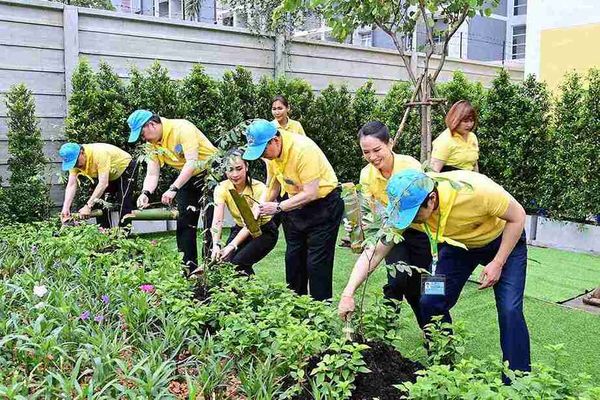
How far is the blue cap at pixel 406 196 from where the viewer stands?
2400mm

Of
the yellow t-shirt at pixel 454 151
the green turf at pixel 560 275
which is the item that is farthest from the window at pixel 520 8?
the yellow t-shirt at pixel 454 151

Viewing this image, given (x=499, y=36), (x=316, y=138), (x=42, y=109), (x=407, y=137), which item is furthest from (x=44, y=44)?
(x=499, y=36)

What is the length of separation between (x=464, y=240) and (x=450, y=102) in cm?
585

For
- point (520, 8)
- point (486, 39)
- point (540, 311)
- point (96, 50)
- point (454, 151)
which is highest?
point (520, 8)

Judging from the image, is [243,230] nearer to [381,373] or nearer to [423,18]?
[381,373]

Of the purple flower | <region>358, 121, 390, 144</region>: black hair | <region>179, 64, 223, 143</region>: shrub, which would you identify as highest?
<region>179, 64, 223, 143</region>: shrub

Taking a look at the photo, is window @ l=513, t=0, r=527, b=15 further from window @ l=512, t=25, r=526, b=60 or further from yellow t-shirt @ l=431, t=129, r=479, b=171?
yellow t-shirt @ l=431, t=129, r=479, b=171

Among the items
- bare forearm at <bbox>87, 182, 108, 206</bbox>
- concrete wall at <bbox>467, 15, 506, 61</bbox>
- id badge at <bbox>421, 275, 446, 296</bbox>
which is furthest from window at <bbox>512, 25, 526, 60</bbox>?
id badge at <bbox>421, 275, 446, 296</bbox>

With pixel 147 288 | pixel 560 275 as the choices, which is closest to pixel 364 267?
pixel 147 288

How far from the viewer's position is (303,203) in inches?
145

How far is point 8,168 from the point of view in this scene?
22.2 feet

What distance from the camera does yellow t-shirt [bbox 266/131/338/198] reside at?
3.68 m

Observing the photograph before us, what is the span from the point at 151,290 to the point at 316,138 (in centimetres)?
573

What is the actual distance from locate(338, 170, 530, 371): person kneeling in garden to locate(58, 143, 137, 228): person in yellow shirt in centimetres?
299
